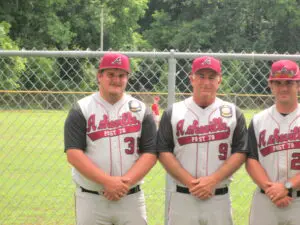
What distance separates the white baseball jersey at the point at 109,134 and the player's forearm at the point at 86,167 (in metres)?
0.06

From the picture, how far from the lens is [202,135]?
13.8ft

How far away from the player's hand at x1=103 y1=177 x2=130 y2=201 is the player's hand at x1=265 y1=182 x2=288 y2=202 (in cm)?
103

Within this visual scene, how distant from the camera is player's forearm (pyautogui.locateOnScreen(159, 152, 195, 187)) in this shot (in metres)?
4.12

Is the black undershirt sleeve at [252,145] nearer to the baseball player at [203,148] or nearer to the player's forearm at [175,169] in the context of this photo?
the baseball player at [203,148]

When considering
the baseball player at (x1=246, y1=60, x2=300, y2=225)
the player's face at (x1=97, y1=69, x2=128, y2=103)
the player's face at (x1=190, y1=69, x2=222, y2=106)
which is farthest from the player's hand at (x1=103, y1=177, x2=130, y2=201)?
A: the baseball player at (x1=246, y1=60, x2=300, y2=225)

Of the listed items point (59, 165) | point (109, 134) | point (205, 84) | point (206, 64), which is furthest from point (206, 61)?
point (59, 165)

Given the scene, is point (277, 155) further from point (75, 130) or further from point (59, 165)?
point (59, 165)

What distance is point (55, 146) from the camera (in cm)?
1375

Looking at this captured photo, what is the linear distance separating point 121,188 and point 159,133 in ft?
1.76

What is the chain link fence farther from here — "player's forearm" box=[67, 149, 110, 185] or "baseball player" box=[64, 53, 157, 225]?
"player's forearm" box=[67, 149, 110, 185]

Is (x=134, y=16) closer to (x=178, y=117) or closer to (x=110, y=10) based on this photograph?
(x=110, y=10)

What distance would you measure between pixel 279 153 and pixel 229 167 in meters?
0.39

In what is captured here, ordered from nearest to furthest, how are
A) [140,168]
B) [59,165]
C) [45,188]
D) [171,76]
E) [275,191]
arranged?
[275,191] < [140,168] < [171,76] < [45,188] < [59,165]

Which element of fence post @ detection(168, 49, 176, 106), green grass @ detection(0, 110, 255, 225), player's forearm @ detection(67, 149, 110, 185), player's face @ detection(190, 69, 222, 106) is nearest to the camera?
player's forearm @ detection(67, 149, 110, 185)
